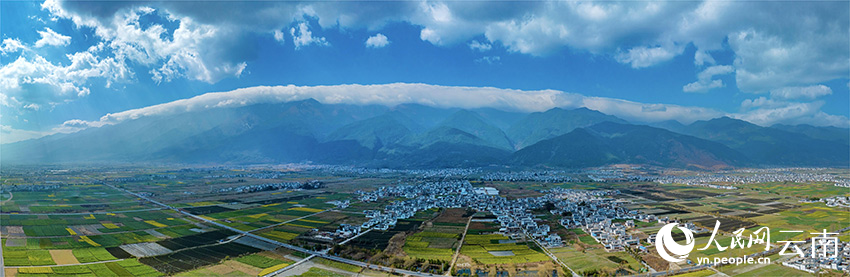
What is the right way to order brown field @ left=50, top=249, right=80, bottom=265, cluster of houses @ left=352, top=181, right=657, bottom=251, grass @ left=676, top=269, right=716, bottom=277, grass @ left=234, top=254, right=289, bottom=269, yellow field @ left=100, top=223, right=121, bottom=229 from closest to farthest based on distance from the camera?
1. grass @ left=676, top=269, right=716, bottom=277
2. brown field @ left=50, top=249, right=80, bottom=265
3. grass @ left=234, top=254, right=289, bottom=269
4. cluster of houses @ left=352, top=181, right=657, bottom=251
5. yellow field @ left=100, top=223, right=121, bottom=229

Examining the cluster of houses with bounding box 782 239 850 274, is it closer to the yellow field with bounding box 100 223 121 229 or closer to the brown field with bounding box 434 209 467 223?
the brown field with bounding box 434 209 467 223

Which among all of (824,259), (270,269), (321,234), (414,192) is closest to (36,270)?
(270,269)

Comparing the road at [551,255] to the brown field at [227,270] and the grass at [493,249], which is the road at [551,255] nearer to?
the grass at [493,249]

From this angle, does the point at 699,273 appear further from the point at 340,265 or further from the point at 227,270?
the point at 227,270

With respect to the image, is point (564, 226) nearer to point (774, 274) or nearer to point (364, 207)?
point (774, 274)

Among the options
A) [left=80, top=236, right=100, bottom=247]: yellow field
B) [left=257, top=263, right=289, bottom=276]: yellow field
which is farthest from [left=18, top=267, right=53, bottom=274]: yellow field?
[left=257, top=263, right=289, bottom=276]: yellow field
